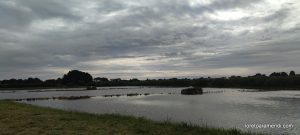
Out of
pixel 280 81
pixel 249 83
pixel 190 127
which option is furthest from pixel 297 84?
pixel 190 127

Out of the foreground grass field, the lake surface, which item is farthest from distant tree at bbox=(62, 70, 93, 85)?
the foreground grass field

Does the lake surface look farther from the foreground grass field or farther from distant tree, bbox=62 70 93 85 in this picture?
distant tree, bbox=62 70 93 85

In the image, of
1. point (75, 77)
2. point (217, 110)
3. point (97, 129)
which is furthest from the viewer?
point (75, 77)

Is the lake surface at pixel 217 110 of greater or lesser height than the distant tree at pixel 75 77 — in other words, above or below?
below

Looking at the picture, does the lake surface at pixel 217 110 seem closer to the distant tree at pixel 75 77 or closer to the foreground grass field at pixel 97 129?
the foreground grass field at pixel 97 129

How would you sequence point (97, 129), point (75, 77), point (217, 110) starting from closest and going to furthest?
point (97, 129), point (217, 110), point (75, 77)

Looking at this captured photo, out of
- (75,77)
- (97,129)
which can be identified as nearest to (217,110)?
(97,129)

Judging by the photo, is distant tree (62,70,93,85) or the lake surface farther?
distant tree (62,70,93,85)

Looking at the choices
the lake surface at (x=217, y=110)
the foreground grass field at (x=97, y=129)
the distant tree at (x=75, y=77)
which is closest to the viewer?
the foreground grass field at (x=97, y=129)

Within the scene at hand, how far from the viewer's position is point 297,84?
12225cm

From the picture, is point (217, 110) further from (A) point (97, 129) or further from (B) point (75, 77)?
(B) point (75, 77)

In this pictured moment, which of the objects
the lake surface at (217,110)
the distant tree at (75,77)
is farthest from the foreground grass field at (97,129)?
the distant tree at (75,77)

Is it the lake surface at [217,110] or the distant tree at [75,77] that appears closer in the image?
the lake surface at [217,110]

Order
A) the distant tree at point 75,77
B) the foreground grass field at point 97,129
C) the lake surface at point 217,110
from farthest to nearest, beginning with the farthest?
the distant tree at point 75,77 → the lake surface at point 217,110 → the foreground grass field at point 97,129
